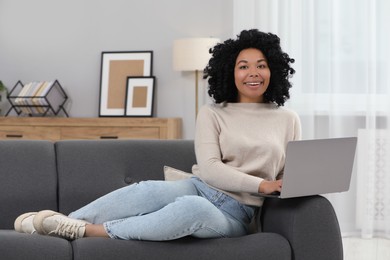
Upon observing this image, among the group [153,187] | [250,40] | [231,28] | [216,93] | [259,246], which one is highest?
[231,28]

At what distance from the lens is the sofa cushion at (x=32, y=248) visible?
2.72 m

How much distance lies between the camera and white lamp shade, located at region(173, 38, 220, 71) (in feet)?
19.3

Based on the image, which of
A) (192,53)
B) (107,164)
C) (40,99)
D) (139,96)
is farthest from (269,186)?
(40,99)

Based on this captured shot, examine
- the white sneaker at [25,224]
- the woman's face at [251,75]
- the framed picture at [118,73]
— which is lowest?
the white sneaker at [25,224]

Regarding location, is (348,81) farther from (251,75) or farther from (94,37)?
(251,75)

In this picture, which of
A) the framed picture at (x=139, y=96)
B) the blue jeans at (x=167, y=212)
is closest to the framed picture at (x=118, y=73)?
the framed picture at (x=139, y=96)

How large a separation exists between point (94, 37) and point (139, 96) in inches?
24.9

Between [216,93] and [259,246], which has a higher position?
[216,93]

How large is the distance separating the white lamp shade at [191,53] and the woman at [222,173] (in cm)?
246

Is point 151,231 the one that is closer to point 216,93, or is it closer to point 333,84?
point 216,93

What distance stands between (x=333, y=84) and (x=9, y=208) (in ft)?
10.6

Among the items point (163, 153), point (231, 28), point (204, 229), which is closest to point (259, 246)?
point (204, 229)

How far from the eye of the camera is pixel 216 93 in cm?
338

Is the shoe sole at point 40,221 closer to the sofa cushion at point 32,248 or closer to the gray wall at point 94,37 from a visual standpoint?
the sofa cushion at point 32,248
